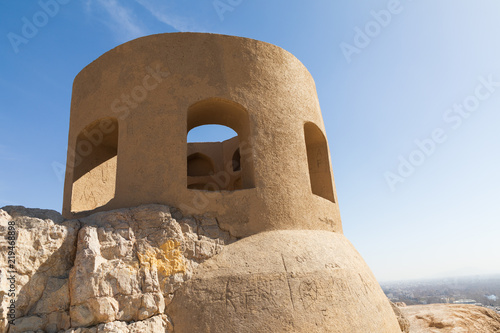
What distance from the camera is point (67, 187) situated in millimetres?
6402

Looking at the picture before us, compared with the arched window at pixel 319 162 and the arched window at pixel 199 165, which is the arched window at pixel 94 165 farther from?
the arched window at pixel 199 165

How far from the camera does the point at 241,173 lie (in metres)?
5.85

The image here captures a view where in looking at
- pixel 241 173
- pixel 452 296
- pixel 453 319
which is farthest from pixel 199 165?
pixel 452 296

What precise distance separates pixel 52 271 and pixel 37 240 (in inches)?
15.6

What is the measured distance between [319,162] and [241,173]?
1.92 meters

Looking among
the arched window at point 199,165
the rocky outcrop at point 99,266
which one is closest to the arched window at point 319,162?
the rocky outcrop at point 99,266

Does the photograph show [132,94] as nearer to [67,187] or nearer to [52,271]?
[67,187]

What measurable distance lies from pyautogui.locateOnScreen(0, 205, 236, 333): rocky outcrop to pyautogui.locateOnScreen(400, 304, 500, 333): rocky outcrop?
23.7 ft

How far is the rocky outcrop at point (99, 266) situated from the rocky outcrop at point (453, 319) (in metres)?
7.24

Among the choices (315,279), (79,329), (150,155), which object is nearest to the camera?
(79,329)

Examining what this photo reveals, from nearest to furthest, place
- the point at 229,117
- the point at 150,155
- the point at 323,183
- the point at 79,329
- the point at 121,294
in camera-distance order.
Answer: the point at 79,329 < the point at 121,294 < the point at 150,155 < the point at 229,117 < the point at 323,183

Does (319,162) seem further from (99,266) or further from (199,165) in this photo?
(199,165)

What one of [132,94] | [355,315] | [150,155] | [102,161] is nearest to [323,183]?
[355,315]

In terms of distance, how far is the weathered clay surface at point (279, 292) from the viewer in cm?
414
